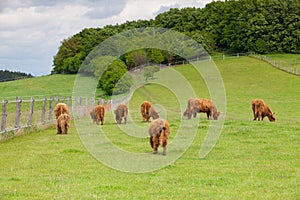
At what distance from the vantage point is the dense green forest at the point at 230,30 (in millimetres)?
108688

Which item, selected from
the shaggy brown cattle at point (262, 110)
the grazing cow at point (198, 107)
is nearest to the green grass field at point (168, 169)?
the grazing cow at point (198, 107)

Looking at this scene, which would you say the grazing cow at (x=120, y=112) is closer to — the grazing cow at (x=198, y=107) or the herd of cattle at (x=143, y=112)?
the herd of cattle at (x=143, y=112)

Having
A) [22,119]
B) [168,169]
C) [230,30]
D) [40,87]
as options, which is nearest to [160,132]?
[168,169]

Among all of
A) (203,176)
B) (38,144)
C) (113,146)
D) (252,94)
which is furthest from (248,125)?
(252,94)

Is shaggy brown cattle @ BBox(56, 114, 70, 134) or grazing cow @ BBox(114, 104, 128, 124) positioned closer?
shaggy brown cattle @ BBox(56, 114, 70, 134)

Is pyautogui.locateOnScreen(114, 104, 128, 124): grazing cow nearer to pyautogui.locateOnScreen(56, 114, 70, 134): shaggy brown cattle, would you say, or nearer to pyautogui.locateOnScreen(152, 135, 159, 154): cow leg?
pyautogui.locateOnScreen(56, 114, 70, 134): shaggy brown cattle

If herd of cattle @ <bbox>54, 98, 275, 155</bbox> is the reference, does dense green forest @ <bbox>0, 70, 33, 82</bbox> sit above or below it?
above

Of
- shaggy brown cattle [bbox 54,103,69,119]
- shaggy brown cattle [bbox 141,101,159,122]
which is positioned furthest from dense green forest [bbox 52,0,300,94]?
shaggy brown cattle [bbox 54,103,69,119]

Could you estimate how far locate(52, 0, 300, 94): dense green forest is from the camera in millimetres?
108688

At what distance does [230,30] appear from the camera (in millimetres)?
116000

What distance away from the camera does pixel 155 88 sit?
72.8 meters

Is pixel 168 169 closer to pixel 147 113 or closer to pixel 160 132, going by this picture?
pixel 160 132

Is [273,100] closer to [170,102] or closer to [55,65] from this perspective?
[170,102]

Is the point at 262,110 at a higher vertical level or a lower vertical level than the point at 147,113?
higher
